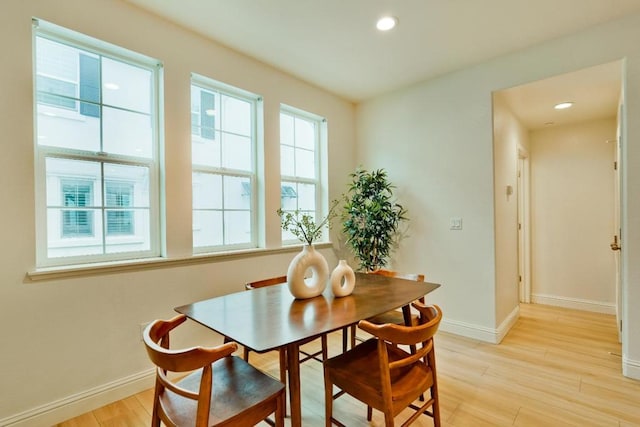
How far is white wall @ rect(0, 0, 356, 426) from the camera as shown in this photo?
1.77 meters

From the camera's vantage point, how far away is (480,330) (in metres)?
3.08

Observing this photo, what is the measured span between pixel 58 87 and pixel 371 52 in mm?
2431

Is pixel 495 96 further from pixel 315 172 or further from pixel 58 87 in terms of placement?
pixel 58 87

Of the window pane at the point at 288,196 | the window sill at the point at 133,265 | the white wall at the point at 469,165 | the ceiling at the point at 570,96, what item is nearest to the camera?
the window sill at the point at 133,265

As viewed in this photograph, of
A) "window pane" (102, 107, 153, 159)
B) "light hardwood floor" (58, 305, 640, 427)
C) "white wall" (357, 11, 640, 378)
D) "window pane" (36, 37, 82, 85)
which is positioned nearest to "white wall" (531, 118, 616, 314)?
"light hardwood floor" (58, 305, 640, 427)

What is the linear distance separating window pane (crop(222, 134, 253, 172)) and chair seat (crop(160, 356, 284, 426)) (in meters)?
1.95

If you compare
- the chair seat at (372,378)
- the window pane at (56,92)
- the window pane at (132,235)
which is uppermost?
the window pane at (56,92)

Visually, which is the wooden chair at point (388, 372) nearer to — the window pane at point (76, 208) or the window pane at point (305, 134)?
the window pane at point (76, 208)

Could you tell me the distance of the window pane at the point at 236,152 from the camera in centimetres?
294

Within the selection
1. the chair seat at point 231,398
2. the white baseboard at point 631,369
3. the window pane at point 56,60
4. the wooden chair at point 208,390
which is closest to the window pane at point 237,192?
the window pane at point 56,60

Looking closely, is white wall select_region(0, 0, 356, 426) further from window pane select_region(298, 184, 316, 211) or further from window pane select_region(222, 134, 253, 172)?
window pane select_region(298, 184, 316, 211)

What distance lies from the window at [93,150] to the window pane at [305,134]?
1.59m

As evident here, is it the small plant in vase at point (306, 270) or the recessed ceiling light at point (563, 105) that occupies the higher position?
the recessed ceiling light at point (563, 105)

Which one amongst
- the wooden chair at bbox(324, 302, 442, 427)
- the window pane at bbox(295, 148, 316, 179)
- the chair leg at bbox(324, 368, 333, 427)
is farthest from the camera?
the window pane at bbox(295, 148, 316, 179)
